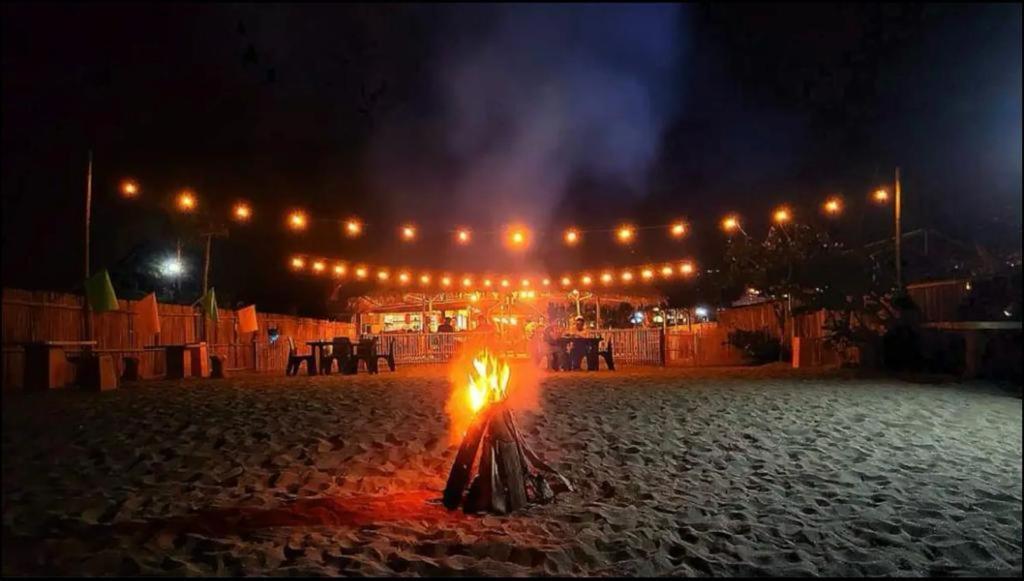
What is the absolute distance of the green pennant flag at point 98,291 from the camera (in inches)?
217

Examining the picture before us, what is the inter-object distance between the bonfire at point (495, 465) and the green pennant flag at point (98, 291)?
355 cm

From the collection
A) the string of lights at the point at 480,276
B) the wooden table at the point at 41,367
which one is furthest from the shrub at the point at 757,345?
the wooden table at the point at 41,367

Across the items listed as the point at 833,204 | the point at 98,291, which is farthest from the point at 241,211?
the point at 833,204

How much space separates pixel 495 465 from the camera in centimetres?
473

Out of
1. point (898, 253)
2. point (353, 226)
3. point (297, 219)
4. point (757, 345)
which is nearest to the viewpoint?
point (297, 219)

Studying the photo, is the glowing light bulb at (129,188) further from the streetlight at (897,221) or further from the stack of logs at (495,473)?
the streetlight at (897,221)

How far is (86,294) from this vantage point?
5629mm

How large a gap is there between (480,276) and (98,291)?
1644 cm

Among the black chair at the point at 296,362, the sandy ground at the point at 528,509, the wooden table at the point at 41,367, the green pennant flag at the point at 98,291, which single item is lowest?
the sandy ground at the point at 528,509

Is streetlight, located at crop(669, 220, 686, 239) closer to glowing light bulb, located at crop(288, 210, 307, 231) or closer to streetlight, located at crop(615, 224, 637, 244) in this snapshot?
streetlight, located at crop(615, 224, 637, 244)

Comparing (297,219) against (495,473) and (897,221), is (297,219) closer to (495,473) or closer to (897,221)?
(495,473)

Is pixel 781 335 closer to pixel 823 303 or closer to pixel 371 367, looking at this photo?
pixel 823 303

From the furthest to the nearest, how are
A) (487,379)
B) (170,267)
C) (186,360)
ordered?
(170,267) < (186,360) < (487,379)

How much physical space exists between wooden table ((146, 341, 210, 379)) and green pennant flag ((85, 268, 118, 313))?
6.37m
